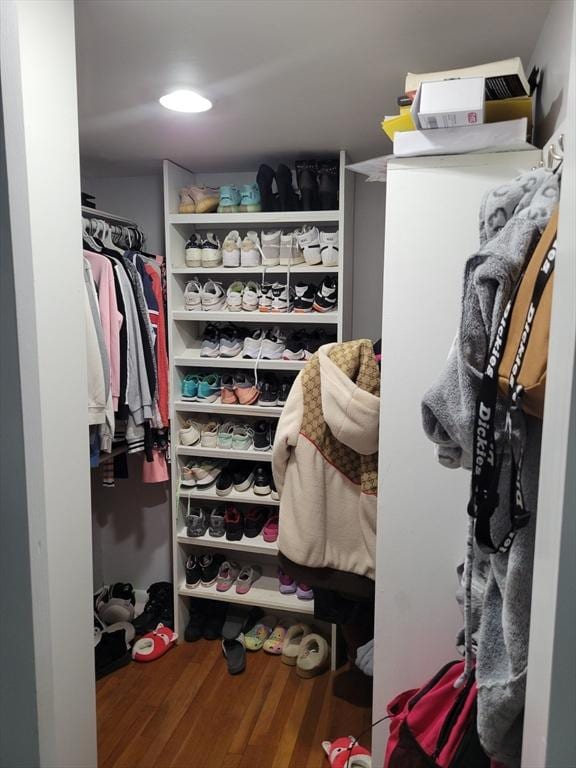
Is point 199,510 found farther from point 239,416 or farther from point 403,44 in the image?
point 403,44

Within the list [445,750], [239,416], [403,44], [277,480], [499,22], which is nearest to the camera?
[445,750]

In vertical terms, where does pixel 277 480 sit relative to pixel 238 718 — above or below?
above

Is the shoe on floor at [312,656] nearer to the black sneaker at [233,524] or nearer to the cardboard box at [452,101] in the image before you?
the black sneaker at [233,524]

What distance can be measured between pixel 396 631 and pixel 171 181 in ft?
6.84

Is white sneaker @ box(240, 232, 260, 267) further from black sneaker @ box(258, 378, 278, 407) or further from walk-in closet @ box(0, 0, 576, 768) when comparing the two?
black sneaker @ box(258, 378, 278, 407)

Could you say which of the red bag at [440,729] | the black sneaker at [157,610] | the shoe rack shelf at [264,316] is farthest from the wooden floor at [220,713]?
the shoe rack shelf at [264,316]

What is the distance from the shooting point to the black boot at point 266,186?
2322 millimetres

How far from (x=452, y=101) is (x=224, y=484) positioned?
186 cm

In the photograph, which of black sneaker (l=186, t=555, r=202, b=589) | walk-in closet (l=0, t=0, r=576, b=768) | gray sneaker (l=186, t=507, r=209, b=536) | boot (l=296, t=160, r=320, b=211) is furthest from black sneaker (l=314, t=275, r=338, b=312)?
black sneaker (l=186, t=555, r=202, b=589)

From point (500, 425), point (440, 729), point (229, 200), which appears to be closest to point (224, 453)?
point (229, 200)

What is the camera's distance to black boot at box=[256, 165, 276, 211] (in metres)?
2.32

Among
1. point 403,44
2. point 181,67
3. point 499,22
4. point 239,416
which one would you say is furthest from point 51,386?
point 239,416

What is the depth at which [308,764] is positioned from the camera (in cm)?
186

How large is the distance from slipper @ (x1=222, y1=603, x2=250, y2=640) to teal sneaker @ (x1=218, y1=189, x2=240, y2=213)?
6.60 ft
